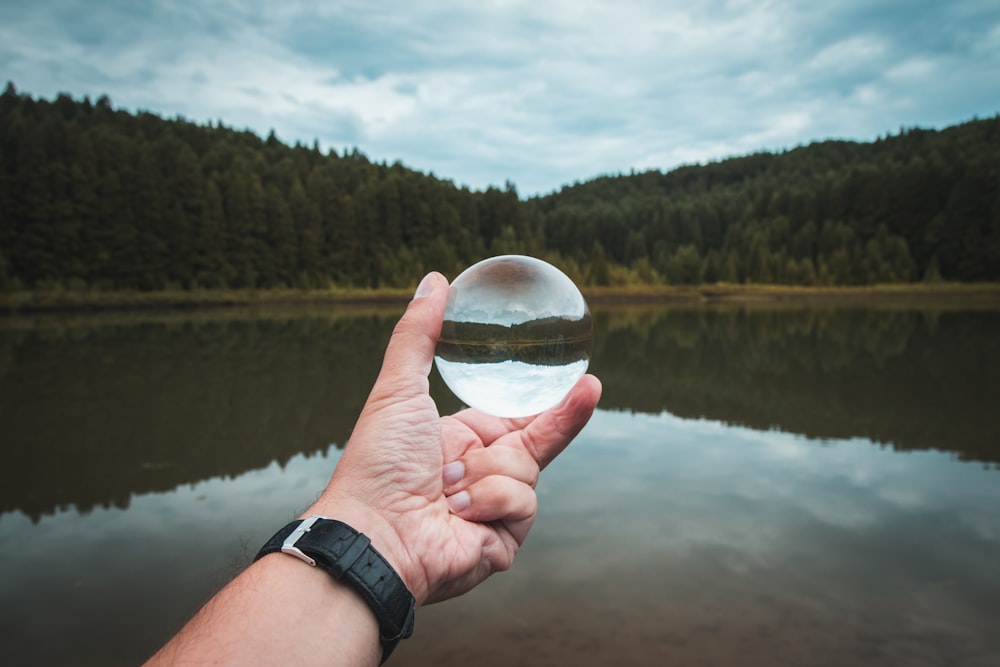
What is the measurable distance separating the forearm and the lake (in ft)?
4.22

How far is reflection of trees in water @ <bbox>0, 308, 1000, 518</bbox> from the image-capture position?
9.88 meters

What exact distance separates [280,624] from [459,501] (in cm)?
80

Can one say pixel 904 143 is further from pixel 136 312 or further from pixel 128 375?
pixel 128 375

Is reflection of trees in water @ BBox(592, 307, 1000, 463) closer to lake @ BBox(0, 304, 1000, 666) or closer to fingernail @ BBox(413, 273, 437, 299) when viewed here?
lake @ BBox(0, 304, 1000, 666)

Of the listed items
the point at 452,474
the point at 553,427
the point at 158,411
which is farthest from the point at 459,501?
the point at 158,411

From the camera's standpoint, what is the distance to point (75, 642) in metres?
5.02

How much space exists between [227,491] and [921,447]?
33.9 ft

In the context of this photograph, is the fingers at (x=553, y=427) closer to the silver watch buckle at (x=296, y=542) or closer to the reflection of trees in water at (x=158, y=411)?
the silver watch buckle at (x=296, y=542)

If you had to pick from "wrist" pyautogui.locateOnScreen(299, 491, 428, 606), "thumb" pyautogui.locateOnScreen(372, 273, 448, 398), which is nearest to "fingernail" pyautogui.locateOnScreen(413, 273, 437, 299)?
"thumb" pyautogui.locateOnScreen(372, 273, 448, 398)

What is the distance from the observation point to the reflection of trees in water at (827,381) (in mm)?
11578

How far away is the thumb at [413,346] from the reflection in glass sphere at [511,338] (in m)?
0.24

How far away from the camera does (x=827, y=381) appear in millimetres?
16031

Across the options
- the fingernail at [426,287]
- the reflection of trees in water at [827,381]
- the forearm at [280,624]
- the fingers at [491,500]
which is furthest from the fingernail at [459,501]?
the reflection of trees in water at [827,381]

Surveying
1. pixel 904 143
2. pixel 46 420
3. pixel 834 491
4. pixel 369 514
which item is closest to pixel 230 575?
pixel 369 514
